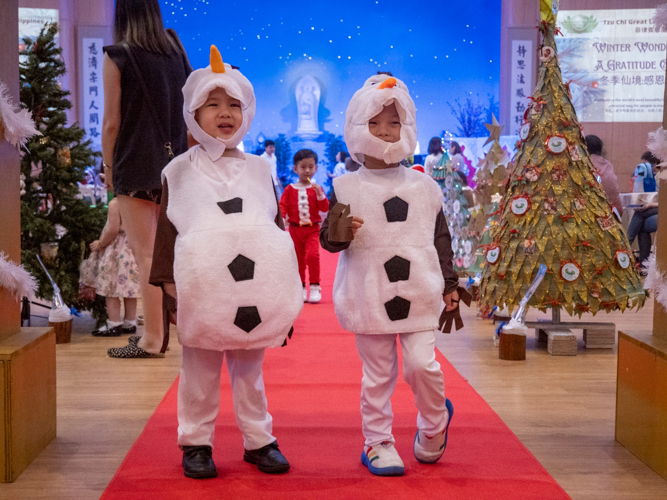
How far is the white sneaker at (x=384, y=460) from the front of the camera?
2375mm

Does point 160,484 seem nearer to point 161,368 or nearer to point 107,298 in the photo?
point 161,368

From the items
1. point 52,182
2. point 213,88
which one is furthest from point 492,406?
point 52,182

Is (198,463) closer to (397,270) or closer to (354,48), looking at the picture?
(397,270)

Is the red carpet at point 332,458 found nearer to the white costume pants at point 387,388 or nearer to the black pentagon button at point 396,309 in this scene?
the white costume pants at point 387,388

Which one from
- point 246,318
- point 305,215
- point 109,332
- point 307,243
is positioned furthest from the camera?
point 307,243

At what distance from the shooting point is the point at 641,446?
262 cm

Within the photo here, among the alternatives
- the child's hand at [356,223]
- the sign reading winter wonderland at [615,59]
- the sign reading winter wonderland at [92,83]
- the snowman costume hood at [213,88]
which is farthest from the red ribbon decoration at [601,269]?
the sign reading winter wonderland at [92,83]

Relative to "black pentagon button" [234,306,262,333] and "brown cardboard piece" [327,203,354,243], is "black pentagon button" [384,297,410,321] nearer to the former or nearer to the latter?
"brown cardboard piece" [327,203,354,243]

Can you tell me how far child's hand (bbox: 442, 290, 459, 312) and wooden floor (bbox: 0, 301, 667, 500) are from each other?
65cm

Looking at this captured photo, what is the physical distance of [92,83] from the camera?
14227 millimetres

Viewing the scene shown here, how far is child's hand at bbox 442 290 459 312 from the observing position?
2520 mm

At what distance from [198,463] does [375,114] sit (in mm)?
1298

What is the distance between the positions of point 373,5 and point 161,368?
15718 mm

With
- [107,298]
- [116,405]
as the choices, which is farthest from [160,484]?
[107,298]
